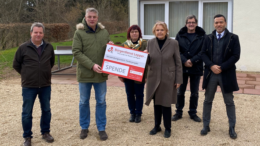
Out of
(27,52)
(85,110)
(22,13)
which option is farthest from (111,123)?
(22,13)

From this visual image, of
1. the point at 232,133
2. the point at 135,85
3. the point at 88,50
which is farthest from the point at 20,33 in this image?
the point at 232,133

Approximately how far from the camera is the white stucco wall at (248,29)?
9.52 metres

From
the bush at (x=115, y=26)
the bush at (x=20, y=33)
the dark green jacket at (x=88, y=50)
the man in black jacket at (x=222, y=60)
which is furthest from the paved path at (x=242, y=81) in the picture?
the bush at (x=115, y=26)

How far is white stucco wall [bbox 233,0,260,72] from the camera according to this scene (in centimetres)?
952

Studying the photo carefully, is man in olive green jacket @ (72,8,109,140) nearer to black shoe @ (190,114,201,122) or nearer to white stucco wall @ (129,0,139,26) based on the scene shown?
black shoe @ (190,114,201,122)

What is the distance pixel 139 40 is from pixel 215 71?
1.44 metres

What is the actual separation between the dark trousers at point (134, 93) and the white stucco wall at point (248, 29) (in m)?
6.22

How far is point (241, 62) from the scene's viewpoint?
32.4ft

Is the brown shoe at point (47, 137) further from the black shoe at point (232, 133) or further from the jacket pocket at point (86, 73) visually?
the black shoe at point (232, 133)

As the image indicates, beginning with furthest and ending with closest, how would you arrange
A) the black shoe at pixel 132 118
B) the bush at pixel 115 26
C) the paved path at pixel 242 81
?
the bush at pixel 115 26, the paved path at pixel 242 81, the black shoe at pixel 132 118

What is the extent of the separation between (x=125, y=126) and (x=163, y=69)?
137 cm

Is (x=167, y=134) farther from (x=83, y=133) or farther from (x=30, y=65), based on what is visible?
(x=30, y=65)

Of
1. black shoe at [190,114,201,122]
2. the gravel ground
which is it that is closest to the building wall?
the gravel ground

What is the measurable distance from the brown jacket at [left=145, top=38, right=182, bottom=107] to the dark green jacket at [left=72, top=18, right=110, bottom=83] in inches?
30.9
